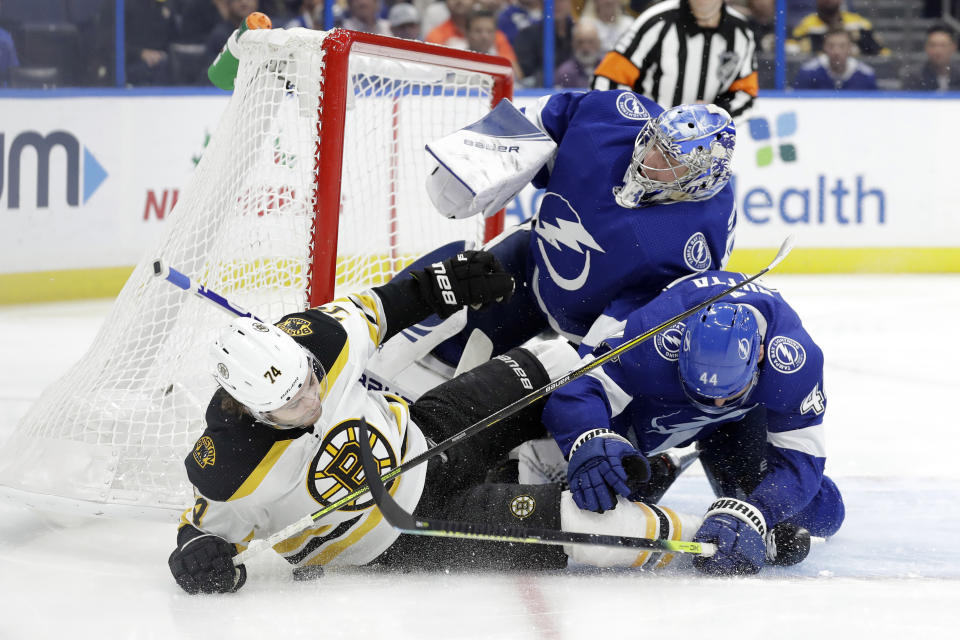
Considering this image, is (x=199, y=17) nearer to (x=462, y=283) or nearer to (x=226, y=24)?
(x=226, y=24)

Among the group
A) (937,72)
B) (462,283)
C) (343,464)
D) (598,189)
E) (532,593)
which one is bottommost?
(532,593)

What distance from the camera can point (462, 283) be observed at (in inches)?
95.6

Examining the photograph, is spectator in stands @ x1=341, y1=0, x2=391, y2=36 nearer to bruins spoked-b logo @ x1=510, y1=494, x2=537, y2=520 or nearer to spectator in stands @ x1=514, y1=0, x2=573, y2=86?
spectator in stands @ x1=514, y1=0, x2=573, y2=86

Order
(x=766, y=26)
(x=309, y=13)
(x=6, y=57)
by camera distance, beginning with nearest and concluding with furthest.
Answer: (x=6, y=57) → (x=309, y=13) → (x=766, y=26)

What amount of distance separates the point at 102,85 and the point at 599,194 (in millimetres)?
3895

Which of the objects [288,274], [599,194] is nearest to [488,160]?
[599,194]

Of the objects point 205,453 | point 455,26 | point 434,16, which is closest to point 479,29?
point 455,26

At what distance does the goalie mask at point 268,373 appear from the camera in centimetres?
194

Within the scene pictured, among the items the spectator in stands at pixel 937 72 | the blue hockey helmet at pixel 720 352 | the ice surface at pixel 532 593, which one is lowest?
the ice surface at pixel 532 593

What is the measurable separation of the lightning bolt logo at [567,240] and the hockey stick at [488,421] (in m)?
0.28

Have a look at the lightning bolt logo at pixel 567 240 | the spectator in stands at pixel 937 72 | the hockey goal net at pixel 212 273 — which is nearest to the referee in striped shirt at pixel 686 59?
the hockey goal net at pixel 212 273

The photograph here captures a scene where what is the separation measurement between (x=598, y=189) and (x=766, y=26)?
4.57 m

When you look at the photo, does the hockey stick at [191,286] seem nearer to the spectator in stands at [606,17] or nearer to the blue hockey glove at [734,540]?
the blue hockey glove at [734,540]

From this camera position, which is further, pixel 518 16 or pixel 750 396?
pixel 518 16
